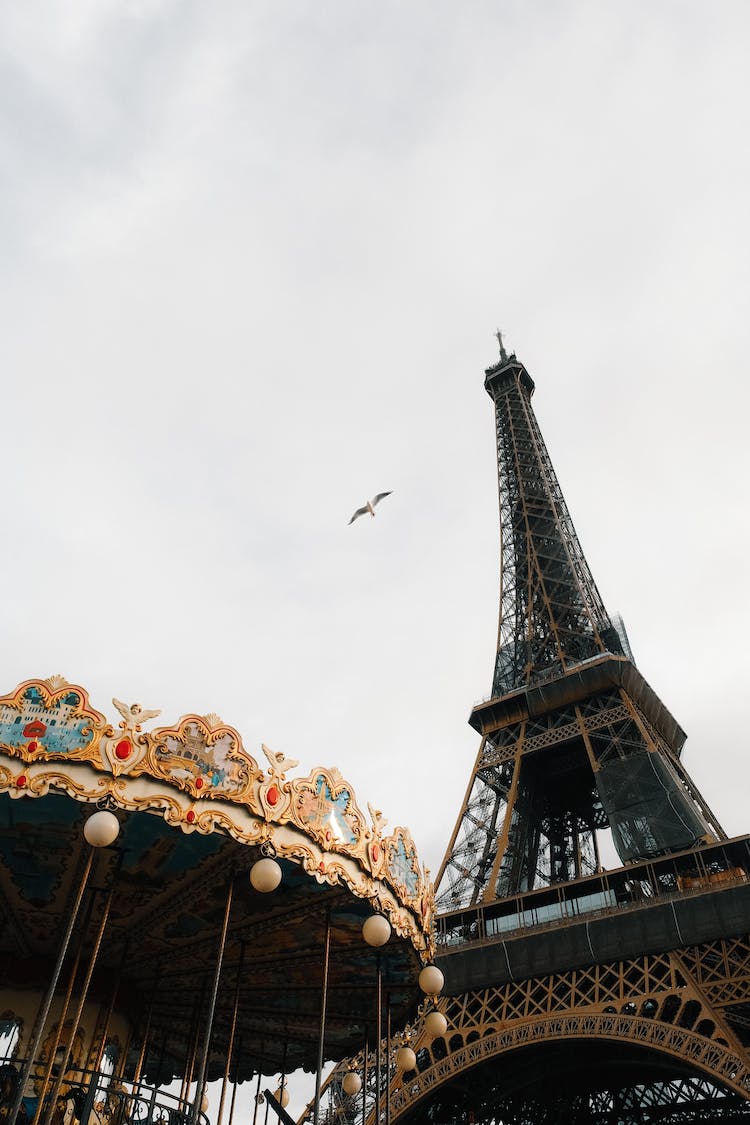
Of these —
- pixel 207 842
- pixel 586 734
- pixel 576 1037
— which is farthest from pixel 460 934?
pixel 207 842

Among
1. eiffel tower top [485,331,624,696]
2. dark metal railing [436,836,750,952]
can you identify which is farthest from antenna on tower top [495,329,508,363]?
dark metal railing [436,836,750,952]

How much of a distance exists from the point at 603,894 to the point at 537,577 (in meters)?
18.1

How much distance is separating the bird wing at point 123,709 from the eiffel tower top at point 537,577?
1014 inches

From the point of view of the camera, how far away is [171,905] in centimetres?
1026

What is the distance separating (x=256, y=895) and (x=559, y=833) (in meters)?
27.1

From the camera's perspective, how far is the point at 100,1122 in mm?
10469

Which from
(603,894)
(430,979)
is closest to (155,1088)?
(430,979)

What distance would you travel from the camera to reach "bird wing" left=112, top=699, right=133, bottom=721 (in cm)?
790

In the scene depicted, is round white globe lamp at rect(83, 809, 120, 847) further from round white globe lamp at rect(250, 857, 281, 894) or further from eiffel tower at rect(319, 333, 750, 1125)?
eiffel tower at rect(319, 333, 750, 1125)

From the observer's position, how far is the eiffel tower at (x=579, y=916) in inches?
719

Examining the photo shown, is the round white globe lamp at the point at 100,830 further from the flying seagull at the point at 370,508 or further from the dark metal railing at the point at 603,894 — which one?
the dark metal railing at the point at 603,894

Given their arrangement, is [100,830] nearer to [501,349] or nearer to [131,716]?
[131,716]

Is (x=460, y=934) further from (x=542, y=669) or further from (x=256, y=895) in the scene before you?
(x=256, y=895)

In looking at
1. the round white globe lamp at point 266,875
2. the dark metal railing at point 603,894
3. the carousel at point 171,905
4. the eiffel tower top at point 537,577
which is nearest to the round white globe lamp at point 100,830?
the carousel at point 171,905
